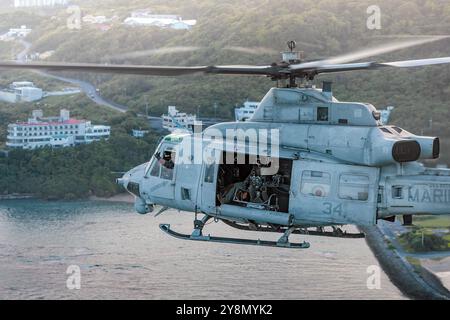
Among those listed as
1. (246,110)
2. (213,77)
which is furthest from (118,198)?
(213,77)

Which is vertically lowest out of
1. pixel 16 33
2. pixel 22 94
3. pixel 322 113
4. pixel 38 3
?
pixel 22 94

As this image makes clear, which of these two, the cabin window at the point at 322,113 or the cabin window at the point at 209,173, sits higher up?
the cabin window at the point at 322,113

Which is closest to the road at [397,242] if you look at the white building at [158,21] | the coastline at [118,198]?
the coastline at [118,198]

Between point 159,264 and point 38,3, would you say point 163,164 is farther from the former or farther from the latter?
point 38,3

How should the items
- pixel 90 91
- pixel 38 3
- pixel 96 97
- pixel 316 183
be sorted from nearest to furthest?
pixel 316 183 < pixel 96 97 < pixel 90 91 < pixel 38 3

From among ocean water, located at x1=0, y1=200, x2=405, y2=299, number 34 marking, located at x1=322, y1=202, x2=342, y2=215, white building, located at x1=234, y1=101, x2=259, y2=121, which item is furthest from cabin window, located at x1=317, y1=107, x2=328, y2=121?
white building, located at x1=234, y1=101, x2=259, y2=121

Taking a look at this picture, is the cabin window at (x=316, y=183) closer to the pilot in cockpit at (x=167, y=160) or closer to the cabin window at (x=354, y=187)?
the cabin window at (x=354, y=187)
